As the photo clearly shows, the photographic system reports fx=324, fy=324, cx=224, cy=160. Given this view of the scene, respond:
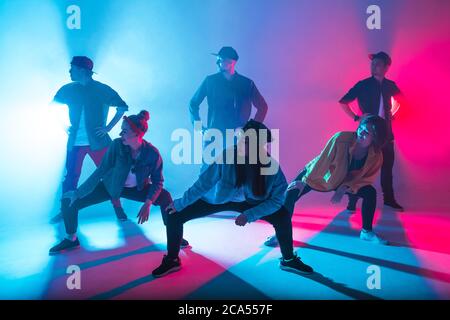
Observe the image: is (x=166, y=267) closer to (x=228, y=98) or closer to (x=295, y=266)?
(x=295, y=266)

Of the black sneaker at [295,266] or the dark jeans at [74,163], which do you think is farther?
the dark jeans at [74,163]

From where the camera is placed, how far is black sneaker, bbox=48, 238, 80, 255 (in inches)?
93.7

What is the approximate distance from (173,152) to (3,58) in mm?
2426

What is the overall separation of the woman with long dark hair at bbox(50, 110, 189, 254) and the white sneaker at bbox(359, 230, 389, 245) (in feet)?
4.56

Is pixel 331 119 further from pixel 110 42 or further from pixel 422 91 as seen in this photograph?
pixel 110 42

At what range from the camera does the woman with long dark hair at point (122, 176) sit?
2363 mm

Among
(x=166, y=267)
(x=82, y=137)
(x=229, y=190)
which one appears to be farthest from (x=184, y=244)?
(x=82, y=137)

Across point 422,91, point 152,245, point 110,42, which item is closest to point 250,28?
point 110,42

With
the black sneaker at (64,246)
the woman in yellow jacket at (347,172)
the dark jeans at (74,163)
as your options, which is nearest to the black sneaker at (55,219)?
the dark jeans at (74,163)

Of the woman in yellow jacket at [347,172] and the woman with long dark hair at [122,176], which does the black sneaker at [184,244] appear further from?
the woman in yellow jacket at [347,172]

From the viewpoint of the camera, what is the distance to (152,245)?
8.41 feet

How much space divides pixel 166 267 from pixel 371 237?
160 cm
